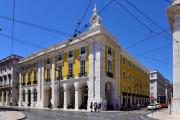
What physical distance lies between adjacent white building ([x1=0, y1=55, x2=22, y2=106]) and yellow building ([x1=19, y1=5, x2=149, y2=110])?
A: 9.04 meters

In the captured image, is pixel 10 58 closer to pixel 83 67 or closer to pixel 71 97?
pixel 71 97

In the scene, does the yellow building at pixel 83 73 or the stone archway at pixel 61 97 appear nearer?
the yellow building at pixel 83 73

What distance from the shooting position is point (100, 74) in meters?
45.3

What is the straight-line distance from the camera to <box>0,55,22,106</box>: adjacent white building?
7500 cm

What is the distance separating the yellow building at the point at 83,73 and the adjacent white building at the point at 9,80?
356 inches

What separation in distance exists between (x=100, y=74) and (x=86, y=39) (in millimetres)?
7124

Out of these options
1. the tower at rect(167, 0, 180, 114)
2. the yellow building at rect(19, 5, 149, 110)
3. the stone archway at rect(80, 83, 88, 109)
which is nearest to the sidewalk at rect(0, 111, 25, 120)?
the yellow building at rect(19, 5, 149, 110)

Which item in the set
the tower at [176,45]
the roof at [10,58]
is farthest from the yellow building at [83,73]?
the tower at [176,45]

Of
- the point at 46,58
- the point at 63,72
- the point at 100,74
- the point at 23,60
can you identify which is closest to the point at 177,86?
the point at 100,74

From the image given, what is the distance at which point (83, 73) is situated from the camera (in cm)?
4859

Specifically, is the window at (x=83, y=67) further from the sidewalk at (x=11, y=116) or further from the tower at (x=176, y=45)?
the tower at (x=176, y=45)

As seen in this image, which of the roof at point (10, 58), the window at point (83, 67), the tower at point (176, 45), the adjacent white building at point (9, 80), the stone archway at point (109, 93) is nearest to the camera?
the tower at point (176, 45)

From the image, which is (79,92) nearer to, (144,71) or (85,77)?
(85,77)

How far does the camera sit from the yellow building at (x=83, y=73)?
4634 centimetres
